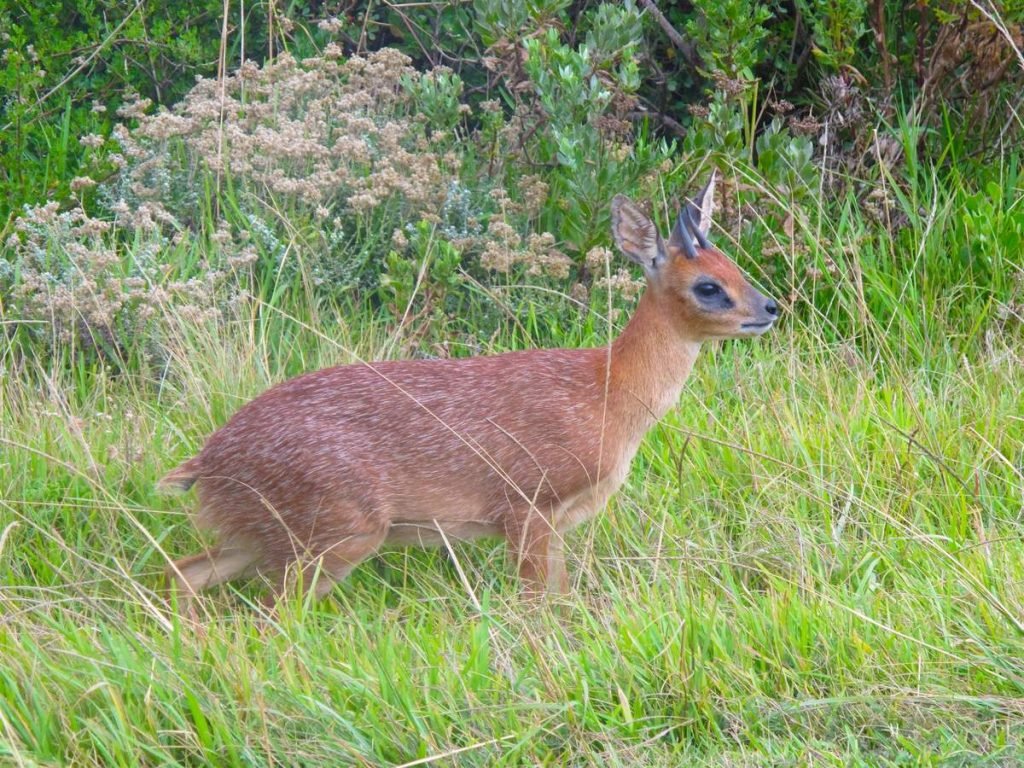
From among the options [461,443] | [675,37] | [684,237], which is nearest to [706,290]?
[684,237]

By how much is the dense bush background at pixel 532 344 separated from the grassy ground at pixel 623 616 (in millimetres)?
14

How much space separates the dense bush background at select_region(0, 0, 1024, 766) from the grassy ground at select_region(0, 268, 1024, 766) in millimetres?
14

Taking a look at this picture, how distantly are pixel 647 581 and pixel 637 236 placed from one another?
132cm

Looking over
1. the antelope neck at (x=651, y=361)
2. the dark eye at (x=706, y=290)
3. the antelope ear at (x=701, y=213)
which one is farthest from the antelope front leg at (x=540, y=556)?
the antelope ear at (x=701, y=213)

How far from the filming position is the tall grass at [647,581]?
3.35m

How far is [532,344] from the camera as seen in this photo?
6.01 m

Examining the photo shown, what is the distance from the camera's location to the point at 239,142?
645 cm

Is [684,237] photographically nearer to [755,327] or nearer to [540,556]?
[755,327]

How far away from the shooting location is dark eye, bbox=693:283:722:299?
498 cm

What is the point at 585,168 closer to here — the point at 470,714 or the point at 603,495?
the point at 603,495

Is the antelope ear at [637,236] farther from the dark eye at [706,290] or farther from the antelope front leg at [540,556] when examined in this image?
the antelope front leg at [540,556]

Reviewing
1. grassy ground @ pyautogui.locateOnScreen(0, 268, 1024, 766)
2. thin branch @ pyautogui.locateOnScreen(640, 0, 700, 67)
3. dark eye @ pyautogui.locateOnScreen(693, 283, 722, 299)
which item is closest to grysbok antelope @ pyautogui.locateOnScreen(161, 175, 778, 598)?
dark eye @ pyautogui.locateOnScreen(693, 283, 722, 299)

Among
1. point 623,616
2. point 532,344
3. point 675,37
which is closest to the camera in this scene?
point 623,616

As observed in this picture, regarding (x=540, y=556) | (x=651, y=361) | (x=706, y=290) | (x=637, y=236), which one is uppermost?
(x=637, y=236)
